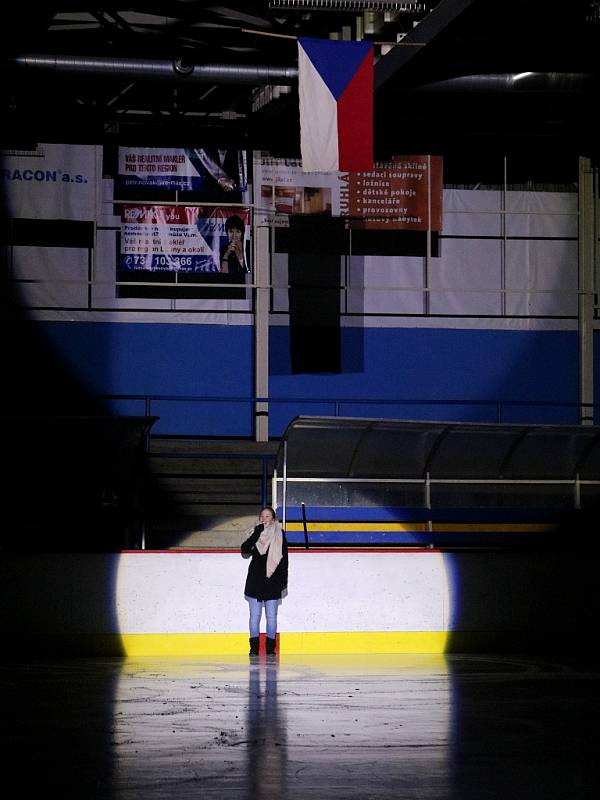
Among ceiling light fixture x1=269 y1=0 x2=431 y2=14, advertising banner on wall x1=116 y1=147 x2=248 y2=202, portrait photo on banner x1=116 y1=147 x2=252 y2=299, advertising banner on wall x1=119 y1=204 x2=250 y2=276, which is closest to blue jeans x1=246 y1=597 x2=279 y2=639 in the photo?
ceiling light fixture x1=269 y1=0 x2=431 y2=14

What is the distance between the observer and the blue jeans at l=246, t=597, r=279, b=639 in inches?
577

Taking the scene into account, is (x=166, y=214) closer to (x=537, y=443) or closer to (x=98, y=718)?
(x=537, y=443)

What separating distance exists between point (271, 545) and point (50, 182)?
10969 millimetres

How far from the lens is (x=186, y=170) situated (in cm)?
2328

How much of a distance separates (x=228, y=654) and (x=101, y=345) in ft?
30.8

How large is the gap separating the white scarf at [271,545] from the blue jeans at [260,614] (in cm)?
37

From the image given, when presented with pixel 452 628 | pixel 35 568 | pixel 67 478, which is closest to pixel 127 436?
pixel 67 478

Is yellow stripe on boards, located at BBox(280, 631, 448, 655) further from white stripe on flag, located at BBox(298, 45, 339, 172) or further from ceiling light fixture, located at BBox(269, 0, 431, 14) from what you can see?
ceiling light fixture, located at BBox(269, 0, 431, 14)

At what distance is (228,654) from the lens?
15055 mm

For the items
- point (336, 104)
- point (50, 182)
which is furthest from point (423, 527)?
point (50, 182)

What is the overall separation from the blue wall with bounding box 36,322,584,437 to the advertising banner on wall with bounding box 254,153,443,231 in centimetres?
219

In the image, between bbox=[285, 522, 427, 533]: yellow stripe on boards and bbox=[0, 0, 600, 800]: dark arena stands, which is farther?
bbox=[285, 522, 427, 533]: yellow stripe on boards

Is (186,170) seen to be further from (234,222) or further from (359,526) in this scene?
(359,526)

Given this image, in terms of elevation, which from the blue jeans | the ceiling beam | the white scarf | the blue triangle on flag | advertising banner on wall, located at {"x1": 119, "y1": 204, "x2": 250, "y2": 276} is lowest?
the blue jeans
